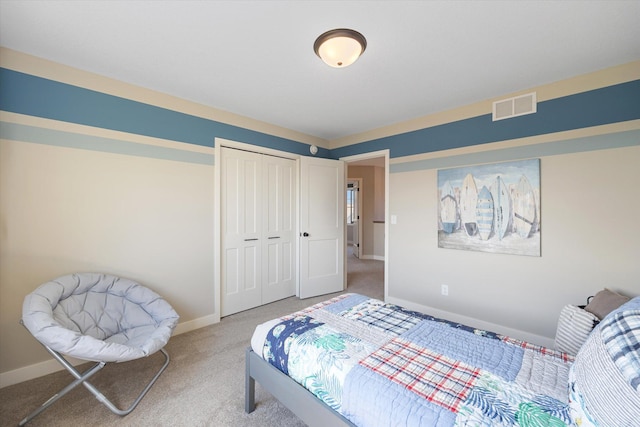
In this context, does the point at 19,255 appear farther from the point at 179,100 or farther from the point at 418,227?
the point at 418,227

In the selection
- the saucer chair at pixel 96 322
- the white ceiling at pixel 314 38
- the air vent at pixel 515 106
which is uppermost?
the white ceiling at pixel 314 38

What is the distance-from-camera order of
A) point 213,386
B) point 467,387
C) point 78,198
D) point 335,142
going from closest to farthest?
point 467,387
point 213,386
point 78,198
point 335,142

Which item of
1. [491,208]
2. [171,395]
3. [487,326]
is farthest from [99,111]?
[487,326]

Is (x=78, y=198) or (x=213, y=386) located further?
(x=78, y=198)

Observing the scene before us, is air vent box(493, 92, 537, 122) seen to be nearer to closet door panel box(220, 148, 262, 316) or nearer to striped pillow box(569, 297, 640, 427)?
striped pillow box(569, 297, 640, 427)

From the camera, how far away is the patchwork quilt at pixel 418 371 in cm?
100

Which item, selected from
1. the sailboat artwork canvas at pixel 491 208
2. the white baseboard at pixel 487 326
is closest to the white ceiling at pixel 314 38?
the sailboat artwork canvas at pixel 491 208

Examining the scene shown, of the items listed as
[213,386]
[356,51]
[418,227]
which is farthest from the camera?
→ [418,227]

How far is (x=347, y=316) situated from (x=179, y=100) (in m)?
2.77

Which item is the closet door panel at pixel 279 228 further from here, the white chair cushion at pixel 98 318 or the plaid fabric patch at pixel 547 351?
the plaid fabric patch at pixel 547 351

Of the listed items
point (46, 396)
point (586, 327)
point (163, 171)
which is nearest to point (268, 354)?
point (46, 396)

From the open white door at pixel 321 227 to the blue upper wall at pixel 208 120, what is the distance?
1120 millimetres

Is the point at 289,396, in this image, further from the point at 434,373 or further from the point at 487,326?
the point at 487,326

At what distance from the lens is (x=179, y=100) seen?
2828 mm
